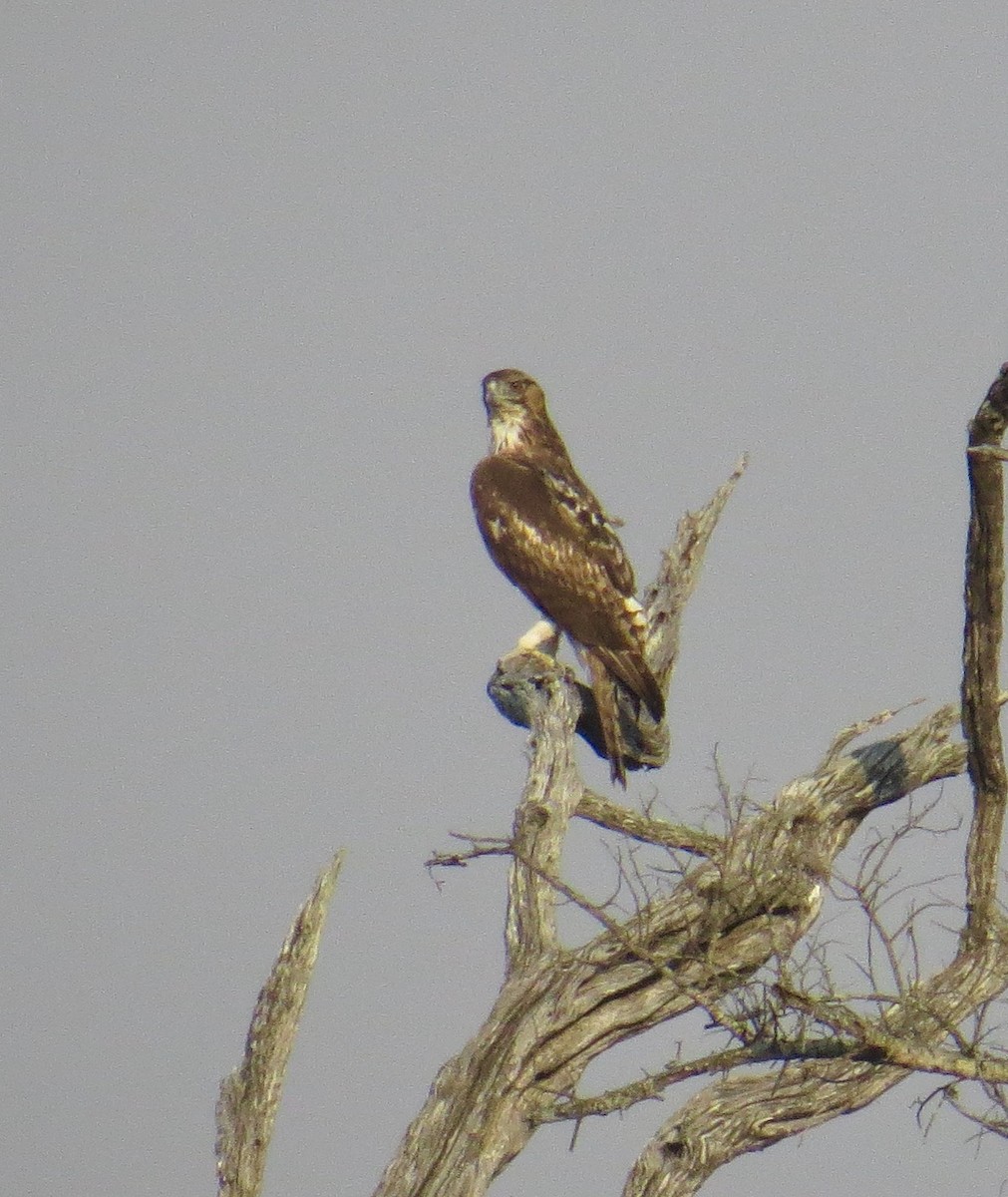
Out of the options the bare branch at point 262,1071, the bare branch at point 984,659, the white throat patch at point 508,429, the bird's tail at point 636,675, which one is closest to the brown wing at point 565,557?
the bird's tail at point 636,675

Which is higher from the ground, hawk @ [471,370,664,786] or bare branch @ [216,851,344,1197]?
hawk @ [471,370,664,786]

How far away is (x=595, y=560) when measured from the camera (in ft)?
37.2

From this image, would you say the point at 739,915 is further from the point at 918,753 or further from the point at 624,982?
the point at 918,753

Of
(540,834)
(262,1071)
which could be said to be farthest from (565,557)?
(262,1071)

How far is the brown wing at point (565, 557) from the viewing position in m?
10.6

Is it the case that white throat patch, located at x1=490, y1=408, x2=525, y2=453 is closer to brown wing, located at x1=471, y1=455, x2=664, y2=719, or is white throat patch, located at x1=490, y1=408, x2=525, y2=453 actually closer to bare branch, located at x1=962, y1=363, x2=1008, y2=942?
brown wing, located at x1=471, y1=455, x2=664, y2=719

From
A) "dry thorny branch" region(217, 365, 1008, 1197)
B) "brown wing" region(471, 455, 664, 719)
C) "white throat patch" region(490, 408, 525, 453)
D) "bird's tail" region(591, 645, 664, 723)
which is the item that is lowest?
"dry thorny branch" region(217, 365, 1008, 1197)

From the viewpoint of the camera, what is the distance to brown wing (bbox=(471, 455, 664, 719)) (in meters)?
10.6

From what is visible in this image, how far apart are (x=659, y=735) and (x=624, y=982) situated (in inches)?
112

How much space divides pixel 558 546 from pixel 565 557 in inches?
4.1

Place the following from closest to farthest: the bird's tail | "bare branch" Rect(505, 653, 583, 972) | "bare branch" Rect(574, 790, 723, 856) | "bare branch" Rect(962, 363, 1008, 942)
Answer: "bare branch" Rect(962, 363, 1008, 942)
"bare branch" Rect(505, 653, 583, 972)
"bare branch" Rect(574, 790, 723, 856)
the bird's tail

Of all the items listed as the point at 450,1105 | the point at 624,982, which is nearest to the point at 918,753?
the point at 624,982

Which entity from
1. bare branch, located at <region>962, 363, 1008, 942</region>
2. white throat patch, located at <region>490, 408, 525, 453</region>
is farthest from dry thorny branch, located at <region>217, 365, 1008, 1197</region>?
white throat patch, located at <region>490, 408, 525, 453</region>

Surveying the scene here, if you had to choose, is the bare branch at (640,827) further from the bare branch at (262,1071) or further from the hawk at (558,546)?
the bare branch at (262,1071)
